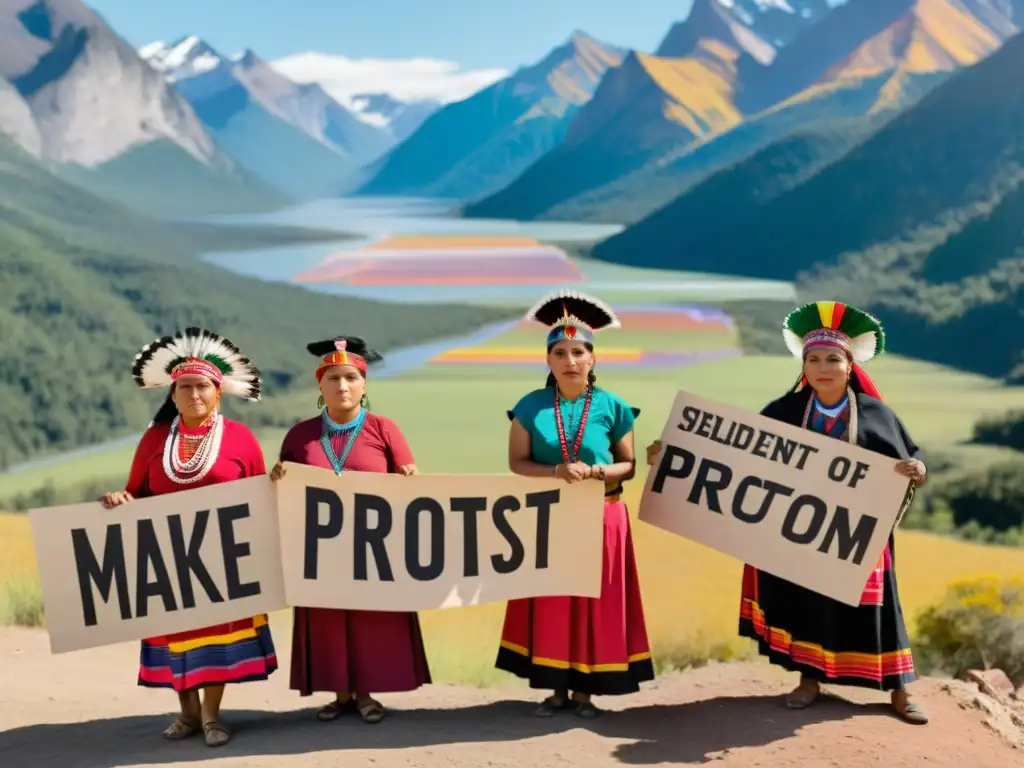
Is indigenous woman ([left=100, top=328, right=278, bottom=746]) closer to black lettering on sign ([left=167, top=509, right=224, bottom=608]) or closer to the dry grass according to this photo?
black lettering on sign ([left=167, top=509, right=224, bottom=608])

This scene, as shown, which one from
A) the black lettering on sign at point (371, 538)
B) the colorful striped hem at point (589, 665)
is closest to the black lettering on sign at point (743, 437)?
the colorful striped hem at point (589, 665)

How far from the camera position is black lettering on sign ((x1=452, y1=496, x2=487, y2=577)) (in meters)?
4.17

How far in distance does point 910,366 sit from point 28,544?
17.7 metres

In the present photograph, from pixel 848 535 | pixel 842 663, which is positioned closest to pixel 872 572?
pixel 848 535

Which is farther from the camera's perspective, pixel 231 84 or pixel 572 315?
pixel 231 84

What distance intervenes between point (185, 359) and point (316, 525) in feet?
2.61

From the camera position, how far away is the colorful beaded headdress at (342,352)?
156 inches

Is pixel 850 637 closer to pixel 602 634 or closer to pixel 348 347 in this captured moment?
pixel 602 634

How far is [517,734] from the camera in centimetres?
420

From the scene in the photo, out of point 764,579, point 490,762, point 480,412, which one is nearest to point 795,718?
point 764,579

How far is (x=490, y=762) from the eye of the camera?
3.92 metres

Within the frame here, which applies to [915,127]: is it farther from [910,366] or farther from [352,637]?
[352,637]

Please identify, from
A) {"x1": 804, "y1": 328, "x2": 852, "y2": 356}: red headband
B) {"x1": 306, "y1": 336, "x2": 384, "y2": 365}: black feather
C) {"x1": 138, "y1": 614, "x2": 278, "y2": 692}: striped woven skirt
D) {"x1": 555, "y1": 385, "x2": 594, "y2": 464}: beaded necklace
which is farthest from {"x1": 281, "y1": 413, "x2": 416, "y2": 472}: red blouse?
{"x1": 804, "y1": 328, "x2": 852, "y2": 356}: red headband

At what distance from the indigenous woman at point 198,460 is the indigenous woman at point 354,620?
0.53 feet
